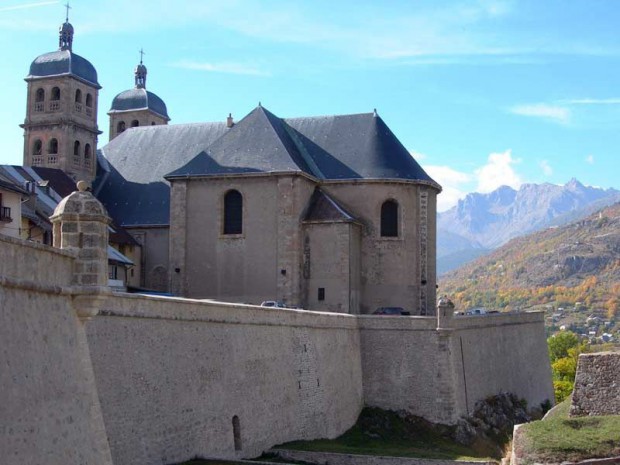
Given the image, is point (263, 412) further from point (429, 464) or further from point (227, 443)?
point (429, 464)

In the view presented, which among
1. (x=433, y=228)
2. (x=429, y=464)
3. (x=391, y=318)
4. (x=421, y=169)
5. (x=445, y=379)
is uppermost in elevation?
(x=421, y=169)

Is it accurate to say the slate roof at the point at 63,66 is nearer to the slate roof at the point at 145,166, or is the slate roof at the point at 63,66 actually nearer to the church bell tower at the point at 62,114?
the church bell tower at the point at 62,114

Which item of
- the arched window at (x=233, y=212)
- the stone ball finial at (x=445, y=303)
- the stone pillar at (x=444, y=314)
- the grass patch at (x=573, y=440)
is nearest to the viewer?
the grass patch at (x=573, y=440)

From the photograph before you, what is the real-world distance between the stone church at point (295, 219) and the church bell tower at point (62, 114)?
14.3 ft

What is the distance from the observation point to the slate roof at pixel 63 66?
5709 centimetres

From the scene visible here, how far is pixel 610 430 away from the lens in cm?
2367

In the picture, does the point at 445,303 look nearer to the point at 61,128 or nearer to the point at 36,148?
the point at 61,128

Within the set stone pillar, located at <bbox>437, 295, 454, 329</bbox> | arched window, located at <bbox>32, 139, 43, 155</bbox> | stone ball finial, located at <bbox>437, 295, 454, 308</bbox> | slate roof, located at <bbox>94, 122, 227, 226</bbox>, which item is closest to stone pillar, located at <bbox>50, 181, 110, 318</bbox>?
stone pillar, located at <bbox>437, 295, 454, 329</bbox>

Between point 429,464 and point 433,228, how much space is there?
61.6ft

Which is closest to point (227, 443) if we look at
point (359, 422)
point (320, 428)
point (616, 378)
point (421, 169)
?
point (320, 428)

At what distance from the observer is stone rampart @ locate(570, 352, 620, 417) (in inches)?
1060

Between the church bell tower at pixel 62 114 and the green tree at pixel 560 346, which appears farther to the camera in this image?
the green tree at pixel 560 346

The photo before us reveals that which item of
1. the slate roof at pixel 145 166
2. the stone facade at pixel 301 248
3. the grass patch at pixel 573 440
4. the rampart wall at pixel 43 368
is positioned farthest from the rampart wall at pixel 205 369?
the slate roof at pixel 145 166

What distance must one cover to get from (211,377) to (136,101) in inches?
1753
